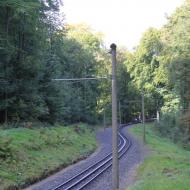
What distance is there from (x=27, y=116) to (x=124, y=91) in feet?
212

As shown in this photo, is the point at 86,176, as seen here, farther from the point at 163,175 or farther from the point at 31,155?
the point at 163,175

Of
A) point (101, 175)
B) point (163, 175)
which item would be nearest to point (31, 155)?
point (101, 175)

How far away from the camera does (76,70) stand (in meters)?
81.4

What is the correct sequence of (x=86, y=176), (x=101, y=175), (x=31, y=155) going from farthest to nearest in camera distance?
(x=31, y=155)
(x=101, y=175)
(x=86, y=176)

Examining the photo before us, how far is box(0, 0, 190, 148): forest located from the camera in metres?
40.7

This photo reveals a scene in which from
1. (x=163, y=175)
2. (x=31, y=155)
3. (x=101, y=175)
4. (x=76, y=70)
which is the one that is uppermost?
(x=76, y=70)

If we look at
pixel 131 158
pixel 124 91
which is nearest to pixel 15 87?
pixel 131 158

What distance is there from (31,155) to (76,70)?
54.1m

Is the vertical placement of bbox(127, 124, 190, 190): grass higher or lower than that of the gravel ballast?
higher

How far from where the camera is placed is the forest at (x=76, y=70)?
134 ft

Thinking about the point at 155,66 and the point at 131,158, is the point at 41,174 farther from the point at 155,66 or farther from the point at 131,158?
the point at 155,66

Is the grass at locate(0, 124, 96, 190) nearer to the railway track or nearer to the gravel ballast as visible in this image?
the gravel ballast

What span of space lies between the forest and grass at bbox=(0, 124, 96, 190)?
4.50 metres

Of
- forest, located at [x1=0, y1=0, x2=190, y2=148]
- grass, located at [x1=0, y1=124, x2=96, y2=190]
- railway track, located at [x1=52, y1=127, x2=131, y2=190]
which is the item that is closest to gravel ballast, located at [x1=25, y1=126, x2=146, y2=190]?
railway track, located at [x1=52, y1=127, x2=131, y2=190]
